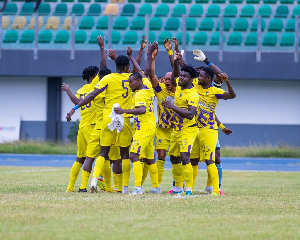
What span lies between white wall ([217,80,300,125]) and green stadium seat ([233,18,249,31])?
8.92 feet

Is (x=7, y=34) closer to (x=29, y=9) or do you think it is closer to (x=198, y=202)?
(x=29, y=9)

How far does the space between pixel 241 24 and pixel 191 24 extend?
86.2 inches

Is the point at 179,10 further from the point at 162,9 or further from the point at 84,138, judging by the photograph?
the point at 84,138

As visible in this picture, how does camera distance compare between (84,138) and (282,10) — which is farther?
(282,10)

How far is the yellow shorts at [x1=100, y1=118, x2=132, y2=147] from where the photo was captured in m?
10.5

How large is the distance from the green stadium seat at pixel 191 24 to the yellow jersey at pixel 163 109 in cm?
1673

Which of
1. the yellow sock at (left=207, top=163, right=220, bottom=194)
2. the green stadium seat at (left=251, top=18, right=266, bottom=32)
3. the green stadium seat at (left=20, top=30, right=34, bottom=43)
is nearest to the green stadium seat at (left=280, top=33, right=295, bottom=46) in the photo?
the green stadium seat at (left=251, top=18, right=266, bottom=32)

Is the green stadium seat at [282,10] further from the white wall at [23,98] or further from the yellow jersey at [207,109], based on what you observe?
the yellow jersey at [207,109]

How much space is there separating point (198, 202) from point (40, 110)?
21453mm

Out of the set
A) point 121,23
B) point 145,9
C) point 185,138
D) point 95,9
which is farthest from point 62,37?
point 185,138

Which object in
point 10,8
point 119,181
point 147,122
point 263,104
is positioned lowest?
point 119,181

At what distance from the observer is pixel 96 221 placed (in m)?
6.89

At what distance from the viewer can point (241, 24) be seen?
27375mm

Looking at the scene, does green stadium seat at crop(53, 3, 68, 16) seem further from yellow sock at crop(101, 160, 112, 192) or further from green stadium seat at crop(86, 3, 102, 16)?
yellow sock at crop(101, 160, 112, 192)
